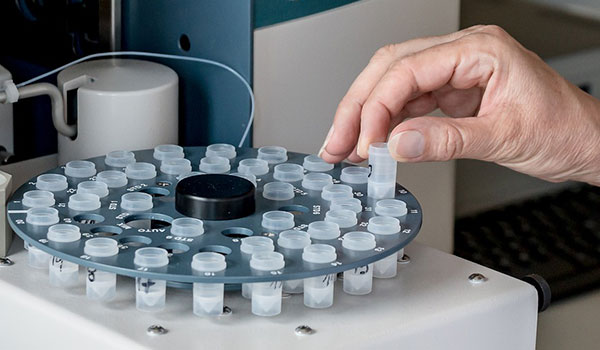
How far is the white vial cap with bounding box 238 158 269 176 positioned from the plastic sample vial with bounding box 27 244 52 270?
0.69 feet

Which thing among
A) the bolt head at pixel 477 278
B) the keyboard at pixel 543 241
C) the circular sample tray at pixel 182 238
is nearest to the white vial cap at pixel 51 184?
the circular sample tray at pixel 182 238

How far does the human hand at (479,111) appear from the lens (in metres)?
0.87

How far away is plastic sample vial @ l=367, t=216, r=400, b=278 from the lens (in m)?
0.85

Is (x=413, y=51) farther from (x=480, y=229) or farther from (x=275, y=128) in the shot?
(x=480, y=229)

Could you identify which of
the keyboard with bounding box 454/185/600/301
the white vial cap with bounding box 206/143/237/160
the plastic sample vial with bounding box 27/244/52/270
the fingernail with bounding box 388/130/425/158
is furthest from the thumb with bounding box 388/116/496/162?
the keyboard with bounding box 454/185/600/301

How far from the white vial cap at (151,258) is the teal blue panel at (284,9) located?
0.35 m

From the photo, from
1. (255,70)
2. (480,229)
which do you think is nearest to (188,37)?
(255,70)

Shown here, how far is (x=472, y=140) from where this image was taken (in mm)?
882

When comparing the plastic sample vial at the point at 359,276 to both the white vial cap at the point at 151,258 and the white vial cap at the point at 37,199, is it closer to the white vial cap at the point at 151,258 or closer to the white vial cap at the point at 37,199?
the white vial cap at the point at 151,258

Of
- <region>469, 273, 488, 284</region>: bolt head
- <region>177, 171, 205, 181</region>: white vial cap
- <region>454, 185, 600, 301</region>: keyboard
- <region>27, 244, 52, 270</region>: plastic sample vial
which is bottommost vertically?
<region>454, 185, 600, 301</region>: keyboard

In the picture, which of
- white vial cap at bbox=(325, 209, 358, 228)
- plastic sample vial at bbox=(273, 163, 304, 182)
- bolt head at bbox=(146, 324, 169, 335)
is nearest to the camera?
bolt head at bbox=(146, 324, 169, 335)

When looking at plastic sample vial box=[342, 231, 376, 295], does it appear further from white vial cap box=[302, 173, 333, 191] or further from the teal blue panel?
the teal blue panel

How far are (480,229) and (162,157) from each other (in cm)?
78

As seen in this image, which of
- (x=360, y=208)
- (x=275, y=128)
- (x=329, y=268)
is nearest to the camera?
(x=329, y=268)
